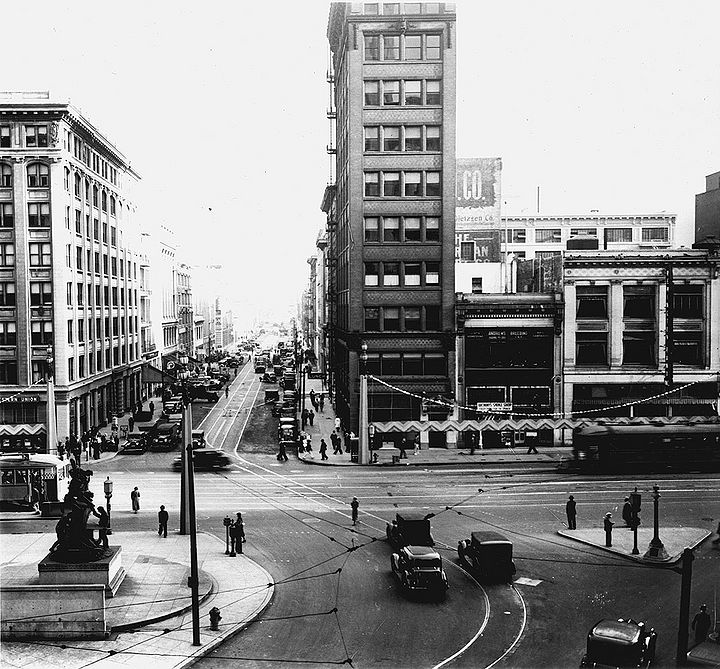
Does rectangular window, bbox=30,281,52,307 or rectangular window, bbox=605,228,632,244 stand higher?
rectangular window, bbox=605,228,632,244

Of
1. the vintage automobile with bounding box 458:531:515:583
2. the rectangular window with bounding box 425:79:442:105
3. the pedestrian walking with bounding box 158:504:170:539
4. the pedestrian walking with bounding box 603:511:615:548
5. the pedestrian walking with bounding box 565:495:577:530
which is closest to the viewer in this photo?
the vintage automobile with bounding box 458:531:515:583

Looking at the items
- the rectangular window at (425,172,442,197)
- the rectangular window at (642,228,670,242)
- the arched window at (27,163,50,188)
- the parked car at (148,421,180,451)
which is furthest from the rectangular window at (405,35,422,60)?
the rectangular window at (642,228,670,242)

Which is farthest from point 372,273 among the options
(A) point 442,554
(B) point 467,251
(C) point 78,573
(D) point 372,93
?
(C) point 78,573

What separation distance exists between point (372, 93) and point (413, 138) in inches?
172

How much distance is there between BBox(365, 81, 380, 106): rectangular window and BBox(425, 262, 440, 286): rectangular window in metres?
12.3

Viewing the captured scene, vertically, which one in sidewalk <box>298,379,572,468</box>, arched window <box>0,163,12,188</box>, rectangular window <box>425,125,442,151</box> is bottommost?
sidewalk <box>298,379,572,468</box>

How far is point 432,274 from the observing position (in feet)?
183

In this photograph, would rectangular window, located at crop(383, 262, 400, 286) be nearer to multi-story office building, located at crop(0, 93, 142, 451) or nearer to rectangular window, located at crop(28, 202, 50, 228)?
multi-story office building, located at crop(0, 93, 142, 451)

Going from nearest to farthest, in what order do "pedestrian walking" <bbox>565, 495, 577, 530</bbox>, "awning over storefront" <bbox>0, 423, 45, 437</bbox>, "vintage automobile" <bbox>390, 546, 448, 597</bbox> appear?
"vintage automobile" <bbox>390, 546, 448, 597</bbox>
"pedestrian walking" <bbox>565, 495, 577, 530</bbox>
"awning over storefront" <bbox>0, 423, 45, 437</bbox>

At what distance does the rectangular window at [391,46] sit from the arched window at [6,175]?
95.9ft

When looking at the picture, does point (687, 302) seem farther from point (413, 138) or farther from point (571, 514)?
point (571, 514)

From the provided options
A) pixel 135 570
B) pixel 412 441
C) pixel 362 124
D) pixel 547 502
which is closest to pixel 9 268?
pixel 362 124

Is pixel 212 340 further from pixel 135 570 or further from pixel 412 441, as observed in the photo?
pixel 135 570

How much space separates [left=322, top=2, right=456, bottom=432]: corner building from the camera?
5431 cm
